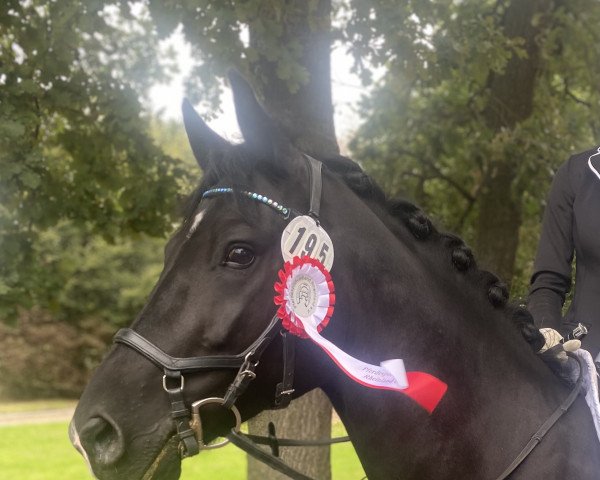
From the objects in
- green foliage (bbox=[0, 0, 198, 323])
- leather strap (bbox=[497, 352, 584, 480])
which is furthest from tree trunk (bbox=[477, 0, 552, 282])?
leather strap (bbox=[497, 352, 584, 480])

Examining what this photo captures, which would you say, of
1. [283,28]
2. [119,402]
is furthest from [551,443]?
[283,28]

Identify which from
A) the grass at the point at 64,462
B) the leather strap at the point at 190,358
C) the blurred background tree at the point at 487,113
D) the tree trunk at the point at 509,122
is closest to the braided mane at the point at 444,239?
the leather strap at the point at 190,358

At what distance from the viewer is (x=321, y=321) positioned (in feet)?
8.04

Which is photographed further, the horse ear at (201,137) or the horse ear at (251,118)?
the horse ear at (201,137)

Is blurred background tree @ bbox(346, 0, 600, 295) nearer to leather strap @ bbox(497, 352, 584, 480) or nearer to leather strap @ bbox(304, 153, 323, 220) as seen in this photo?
leather strap @ bbox(304, 153, 323, 220)

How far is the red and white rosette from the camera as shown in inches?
94.3

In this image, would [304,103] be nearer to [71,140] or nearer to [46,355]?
[71,140]

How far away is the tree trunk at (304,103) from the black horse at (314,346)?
3377mm

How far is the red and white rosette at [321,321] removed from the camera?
239 cm

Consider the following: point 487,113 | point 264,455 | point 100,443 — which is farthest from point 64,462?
point 100,443

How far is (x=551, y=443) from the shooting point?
2486mm

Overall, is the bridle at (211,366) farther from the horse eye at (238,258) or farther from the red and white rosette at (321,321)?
the horse eye at (238,258)

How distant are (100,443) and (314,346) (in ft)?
2.42

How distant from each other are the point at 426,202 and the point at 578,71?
2.78 m
